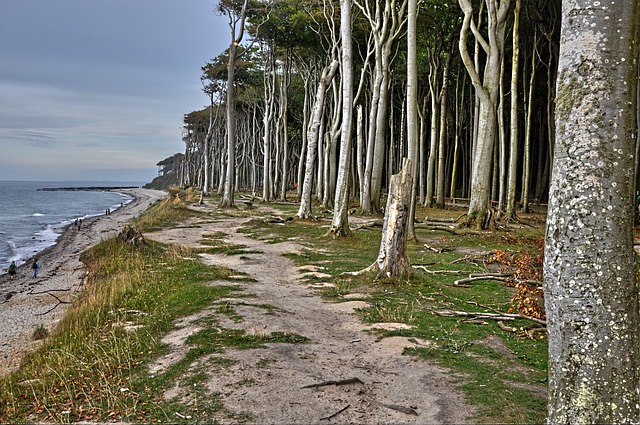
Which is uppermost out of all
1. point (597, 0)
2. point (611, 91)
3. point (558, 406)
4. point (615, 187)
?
point (597, 0)

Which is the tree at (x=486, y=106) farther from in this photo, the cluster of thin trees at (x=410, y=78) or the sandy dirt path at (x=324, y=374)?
the sandy dirt path at (x=324, y=374)

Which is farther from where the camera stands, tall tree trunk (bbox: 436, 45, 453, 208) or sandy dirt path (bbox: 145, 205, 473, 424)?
tall tree trunk (bbox: 436, 45, 453, 208)

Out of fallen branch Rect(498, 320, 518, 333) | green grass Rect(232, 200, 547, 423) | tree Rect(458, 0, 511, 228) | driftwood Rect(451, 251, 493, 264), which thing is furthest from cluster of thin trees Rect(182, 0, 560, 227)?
fallen branch Rect(498, 320, 518, 333)

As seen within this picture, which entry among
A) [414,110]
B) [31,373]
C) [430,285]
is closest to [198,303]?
[31,373]

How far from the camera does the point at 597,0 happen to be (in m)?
3.42

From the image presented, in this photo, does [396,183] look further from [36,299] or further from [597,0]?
[36,299]

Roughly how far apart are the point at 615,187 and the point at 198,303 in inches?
281

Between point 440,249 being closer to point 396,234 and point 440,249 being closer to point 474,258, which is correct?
point 474,258

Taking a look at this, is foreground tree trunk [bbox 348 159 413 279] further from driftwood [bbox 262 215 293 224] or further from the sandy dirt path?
driftwood [bbox 262 215 293 224]

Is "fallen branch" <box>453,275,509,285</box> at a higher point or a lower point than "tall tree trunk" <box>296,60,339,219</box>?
lower

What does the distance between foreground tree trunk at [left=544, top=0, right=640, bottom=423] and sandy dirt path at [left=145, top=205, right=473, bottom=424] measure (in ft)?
4.56

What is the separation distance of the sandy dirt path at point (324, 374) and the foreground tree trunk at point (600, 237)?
1.39m

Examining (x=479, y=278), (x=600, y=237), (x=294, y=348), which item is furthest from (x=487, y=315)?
(x=600, y=237)

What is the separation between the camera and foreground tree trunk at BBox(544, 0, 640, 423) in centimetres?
338
